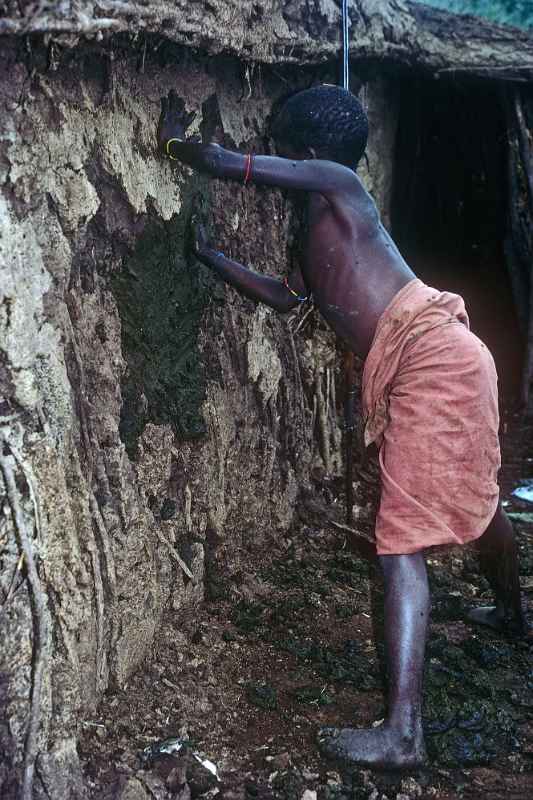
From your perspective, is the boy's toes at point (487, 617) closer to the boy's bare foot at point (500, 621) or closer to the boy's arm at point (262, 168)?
the boy's bare foot at point (500, 621)

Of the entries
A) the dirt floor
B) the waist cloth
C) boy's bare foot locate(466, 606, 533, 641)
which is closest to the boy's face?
the waist cloth

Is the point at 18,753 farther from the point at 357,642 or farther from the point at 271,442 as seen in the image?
the point at 271,442

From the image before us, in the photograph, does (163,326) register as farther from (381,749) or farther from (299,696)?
(381,749)

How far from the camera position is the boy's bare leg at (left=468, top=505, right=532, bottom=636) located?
2635mm

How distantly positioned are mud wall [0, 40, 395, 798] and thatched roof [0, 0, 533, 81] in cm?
11

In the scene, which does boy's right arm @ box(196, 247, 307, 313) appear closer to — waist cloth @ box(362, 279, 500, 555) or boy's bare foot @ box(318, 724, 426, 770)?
waist cloth @ box(362, 279, 500, 555)

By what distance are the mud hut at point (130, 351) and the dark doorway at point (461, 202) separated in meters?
1.04

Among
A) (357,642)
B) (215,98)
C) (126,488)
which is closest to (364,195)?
(215,98)

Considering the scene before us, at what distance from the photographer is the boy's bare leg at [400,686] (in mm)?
2070

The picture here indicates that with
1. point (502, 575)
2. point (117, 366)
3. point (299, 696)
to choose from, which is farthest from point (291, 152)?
point (299, 696)

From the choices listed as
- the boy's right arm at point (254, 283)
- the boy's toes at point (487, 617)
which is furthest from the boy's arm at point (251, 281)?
the boy's toes at point (487, 617)

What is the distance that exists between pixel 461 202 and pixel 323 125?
3009 mm

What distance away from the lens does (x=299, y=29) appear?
2.86 metres

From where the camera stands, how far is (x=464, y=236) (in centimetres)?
532
